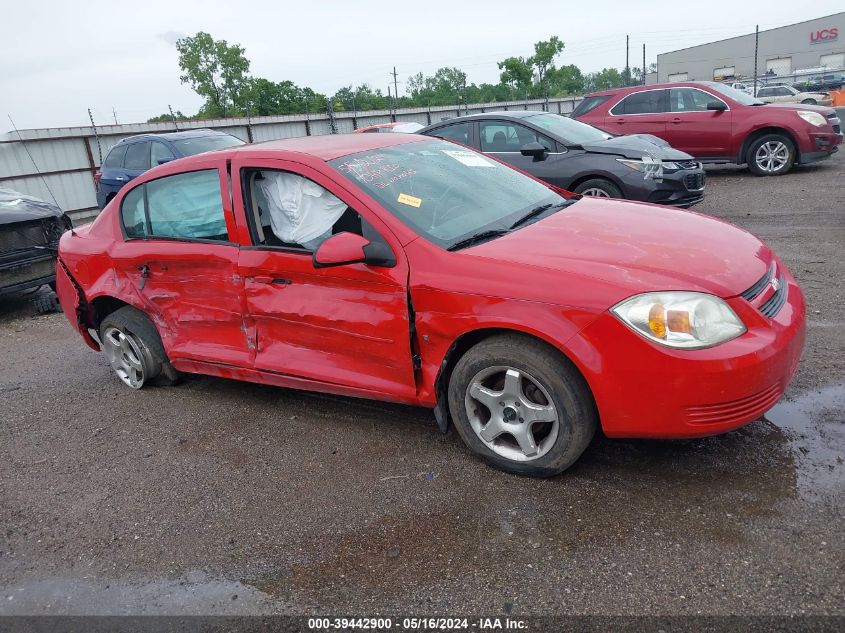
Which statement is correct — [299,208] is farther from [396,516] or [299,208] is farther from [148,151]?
[148,151]

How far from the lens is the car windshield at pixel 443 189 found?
3566 mm

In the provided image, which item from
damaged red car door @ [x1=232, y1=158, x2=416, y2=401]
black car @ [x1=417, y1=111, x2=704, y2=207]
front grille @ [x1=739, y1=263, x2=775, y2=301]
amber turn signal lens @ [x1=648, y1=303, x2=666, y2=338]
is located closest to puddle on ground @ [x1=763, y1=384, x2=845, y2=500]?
front grille @ [x1=739, y1=263, x2=775, y2=301]

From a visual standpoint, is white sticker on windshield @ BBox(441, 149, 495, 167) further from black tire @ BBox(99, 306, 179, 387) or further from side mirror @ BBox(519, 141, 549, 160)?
side mirror @ BBox(519, 141, 549, 160)

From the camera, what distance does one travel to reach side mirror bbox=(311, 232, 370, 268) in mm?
3342

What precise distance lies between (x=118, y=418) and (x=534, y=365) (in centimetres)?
301

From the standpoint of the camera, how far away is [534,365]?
306 centimetres

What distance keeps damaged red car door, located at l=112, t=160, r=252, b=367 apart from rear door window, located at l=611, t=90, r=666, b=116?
10.1 m

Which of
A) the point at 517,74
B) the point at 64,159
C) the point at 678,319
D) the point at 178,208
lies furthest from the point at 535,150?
the point at 517,74

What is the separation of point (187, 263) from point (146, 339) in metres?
0.87

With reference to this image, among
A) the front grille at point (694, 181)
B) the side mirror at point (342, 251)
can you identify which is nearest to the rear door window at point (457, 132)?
the front grille at point (694, 181)

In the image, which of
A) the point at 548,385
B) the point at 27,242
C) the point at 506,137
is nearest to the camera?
the point at 548,385

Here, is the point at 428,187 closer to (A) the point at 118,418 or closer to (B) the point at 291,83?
(A) the point at 118,418

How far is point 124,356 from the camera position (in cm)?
502

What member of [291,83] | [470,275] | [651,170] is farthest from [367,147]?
[291,83]
